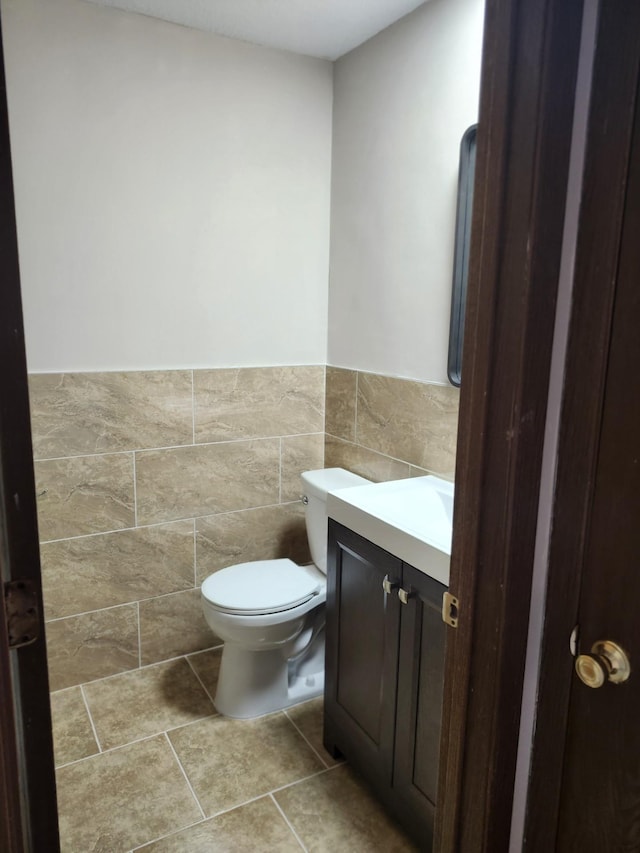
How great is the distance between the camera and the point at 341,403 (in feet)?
8.68

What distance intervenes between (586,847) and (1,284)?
1155 millimetres

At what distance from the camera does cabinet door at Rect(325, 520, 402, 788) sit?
1.68 metres

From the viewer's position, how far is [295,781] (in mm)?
1932

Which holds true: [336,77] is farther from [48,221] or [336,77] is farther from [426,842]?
[426,842]

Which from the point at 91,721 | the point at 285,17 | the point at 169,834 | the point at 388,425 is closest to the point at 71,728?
the point at 91,721

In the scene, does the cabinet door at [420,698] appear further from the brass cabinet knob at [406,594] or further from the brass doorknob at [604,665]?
the brass doorknob at [604,665]

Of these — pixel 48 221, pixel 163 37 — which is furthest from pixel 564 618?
pixel 163 37

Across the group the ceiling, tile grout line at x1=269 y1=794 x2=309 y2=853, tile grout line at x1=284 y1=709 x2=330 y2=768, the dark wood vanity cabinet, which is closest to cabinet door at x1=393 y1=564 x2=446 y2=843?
the dark wood vanity cabinet

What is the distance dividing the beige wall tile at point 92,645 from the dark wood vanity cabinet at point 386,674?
91cm

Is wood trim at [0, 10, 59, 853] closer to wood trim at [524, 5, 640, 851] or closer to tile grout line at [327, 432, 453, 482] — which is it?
wood trim at [524, 5, 640, 851]

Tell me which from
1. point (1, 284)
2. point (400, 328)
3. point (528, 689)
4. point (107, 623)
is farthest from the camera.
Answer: point (107, 623)

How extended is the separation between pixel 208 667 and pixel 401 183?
79.7 inches

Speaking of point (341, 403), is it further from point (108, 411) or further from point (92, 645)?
point (92, 645)

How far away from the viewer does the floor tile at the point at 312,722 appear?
2.06 m
